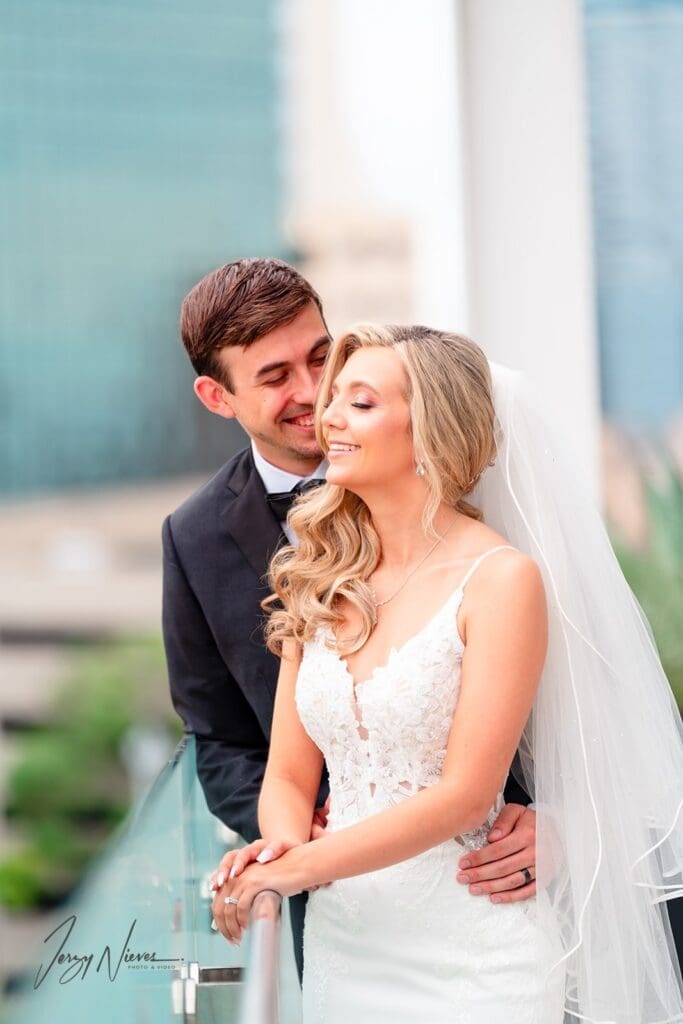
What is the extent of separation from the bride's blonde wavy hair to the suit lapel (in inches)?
8.2

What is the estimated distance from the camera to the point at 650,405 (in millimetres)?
5020

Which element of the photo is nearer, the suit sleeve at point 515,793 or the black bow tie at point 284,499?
the suit sleeve at point 515,793

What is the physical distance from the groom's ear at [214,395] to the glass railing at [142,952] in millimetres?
642

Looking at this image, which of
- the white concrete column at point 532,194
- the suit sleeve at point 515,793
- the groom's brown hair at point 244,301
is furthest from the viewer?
the white concrete column at point 532,194

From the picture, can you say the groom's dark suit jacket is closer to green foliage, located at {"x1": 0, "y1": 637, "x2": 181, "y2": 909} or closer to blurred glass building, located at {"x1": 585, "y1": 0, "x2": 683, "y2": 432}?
blurred glass building, located at {"x1": 585, "y1": 0, "x2": 683, "y2": 432}

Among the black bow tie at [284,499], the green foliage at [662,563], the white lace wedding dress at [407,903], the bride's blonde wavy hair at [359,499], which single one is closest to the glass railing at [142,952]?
the white lace wedding dress at [407,903]

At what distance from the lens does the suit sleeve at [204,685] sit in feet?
7.12

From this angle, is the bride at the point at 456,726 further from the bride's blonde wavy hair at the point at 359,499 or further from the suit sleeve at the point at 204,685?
the suit sleeve at the point at 204,685

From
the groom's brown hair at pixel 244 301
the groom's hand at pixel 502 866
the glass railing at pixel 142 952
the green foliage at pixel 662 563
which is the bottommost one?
the green foliage at pixel 662 563

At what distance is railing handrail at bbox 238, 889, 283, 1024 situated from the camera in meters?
1.12

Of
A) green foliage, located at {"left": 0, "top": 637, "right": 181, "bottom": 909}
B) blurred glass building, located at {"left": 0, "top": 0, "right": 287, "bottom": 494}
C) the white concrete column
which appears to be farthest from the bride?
blurred glass building, located at {"left": 0, "top": 0, "right": 287, "bottom": 494}

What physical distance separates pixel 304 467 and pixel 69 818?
12986 mm

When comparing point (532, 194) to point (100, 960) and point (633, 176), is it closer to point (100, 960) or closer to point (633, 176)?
point (633, 176)

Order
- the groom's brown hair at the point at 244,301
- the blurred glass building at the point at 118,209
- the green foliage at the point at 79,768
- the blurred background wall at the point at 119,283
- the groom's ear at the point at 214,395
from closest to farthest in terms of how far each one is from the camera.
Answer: the groom's brown hair at the point at 244,301, the groom's ear at the point at 214,395, the blurred background wall at the point at 119,283, the green foliage at the point at 79,768, the blurred glass building at the point at 118,209
